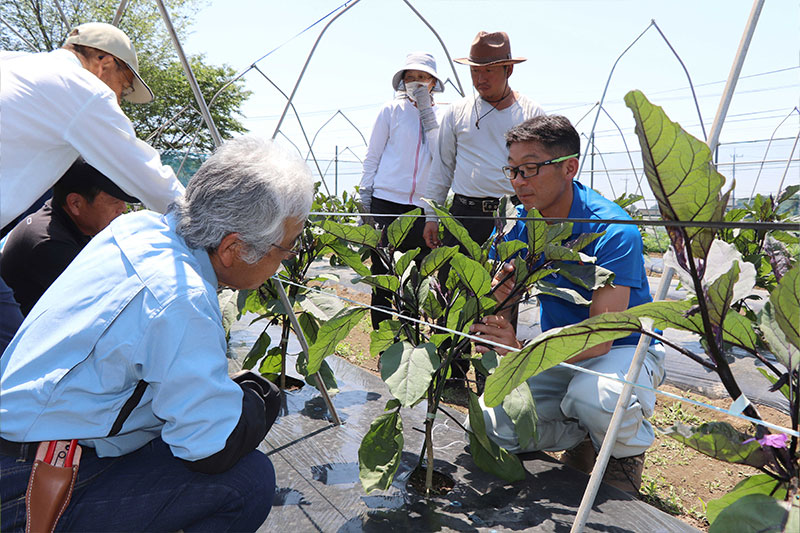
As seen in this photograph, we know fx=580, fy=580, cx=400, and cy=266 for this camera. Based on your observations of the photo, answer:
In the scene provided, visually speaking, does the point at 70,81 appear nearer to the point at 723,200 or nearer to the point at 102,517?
the point at 102,517

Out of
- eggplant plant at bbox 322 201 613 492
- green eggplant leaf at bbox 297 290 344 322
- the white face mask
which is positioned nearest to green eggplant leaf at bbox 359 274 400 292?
eggplant plant at bbox 322 201 613 492

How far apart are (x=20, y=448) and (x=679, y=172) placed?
1.13 m

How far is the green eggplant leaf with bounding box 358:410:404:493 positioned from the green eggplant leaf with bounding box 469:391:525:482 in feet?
0.65

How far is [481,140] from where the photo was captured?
248cm

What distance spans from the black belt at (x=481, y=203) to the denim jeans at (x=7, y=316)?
173cm

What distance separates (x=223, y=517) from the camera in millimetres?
1138

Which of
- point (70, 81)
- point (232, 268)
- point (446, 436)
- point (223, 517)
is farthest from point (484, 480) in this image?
point (70, 81)

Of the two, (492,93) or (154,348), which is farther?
(492,93)

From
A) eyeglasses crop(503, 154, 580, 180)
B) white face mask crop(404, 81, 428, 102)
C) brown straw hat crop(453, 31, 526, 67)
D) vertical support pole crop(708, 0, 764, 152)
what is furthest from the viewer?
white face mask crop(404, 81, 428, 102)

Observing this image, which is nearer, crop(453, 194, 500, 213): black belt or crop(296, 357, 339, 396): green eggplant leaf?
crop(296, 357, 339, 396): green eggplant leaf

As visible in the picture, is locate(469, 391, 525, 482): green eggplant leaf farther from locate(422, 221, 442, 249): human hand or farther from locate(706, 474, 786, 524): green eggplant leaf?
locate(422, 221, 442, 249): human hand

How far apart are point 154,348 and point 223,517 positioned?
39cm

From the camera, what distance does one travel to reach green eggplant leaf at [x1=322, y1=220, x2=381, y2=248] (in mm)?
1467

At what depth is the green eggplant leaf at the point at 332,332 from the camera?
144 cm
